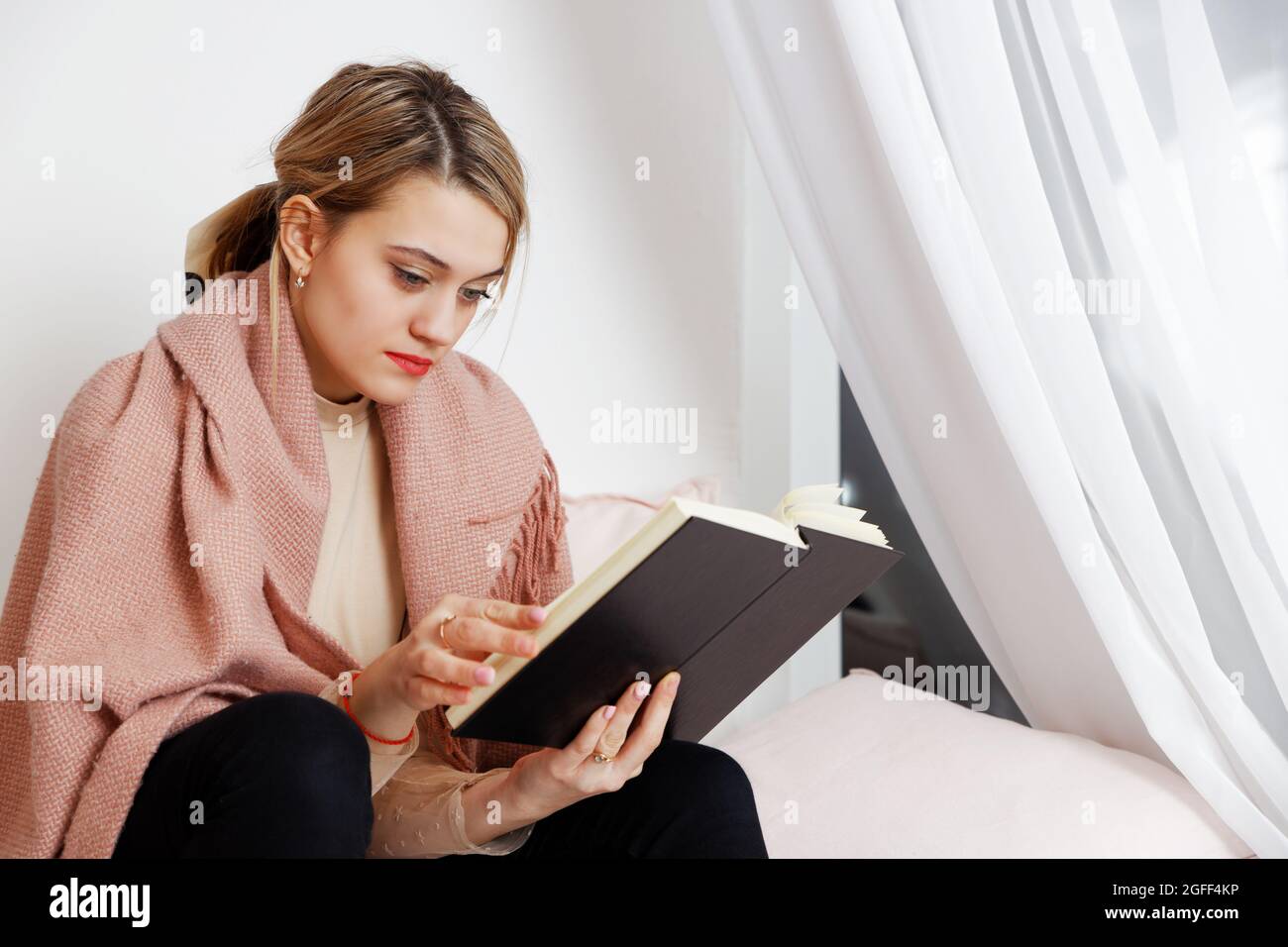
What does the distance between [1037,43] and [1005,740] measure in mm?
727

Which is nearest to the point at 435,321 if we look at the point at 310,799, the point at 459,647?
→ the point at 459,647

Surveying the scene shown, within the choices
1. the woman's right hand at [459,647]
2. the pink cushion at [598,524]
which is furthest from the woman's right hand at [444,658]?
the pink cushion at [598,524]

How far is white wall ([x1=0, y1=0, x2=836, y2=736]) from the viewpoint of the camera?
1.46 m

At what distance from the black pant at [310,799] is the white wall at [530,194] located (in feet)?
2.59

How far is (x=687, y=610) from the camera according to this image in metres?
0.83

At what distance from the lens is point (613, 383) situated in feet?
6.15

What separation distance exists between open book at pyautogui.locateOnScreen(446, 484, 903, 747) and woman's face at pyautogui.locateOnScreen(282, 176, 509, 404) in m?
0.35

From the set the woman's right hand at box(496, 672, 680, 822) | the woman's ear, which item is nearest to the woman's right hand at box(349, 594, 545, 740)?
the woman's right hand at box(496, 672, 680, 822)

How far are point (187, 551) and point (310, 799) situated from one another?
310 mm

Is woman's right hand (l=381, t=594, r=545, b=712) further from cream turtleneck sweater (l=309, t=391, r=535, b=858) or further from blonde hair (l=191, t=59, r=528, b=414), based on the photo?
blonde hair (l=191, t=59, r=528, b=414)

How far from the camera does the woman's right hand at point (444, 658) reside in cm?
81

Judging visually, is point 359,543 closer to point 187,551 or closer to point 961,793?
point 187,551
